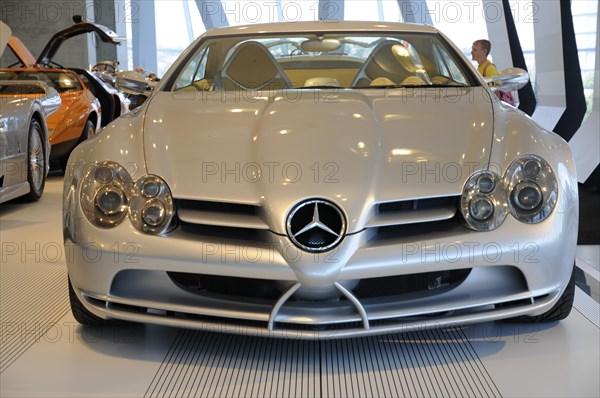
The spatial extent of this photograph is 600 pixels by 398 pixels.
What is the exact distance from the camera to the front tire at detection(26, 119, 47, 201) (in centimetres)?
523

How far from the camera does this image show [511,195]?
2186 millimetres

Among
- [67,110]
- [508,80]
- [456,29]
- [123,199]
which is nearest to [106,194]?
[123,199]

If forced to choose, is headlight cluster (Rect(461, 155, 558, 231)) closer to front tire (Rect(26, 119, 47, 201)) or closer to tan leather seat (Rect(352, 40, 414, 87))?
tan leather seat (Rect(352, 40, 414, 87))

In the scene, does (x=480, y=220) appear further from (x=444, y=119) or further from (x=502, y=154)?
(x=444, y=119)

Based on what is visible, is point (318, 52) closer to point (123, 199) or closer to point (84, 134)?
point (123, 199)

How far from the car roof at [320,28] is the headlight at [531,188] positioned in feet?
4.19

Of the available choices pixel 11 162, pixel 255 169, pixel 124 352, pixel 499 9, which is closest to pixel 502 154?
pixel 255 169

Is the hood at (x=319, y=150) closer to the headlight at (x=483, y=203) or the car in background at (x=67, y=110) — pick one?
the headlight at (x=483, y=203)

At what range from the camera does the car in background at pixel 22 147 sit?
475cm

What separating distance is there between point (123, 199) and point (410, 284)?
0.87 metres

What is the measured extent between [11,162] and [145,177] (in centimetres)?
296

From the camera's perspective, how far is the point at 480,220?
2139 mm

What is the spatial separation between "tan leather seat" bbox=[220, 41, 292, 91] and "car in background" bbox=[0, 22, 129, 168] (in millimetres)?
3964

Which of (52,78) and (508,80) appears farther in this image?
(52,78)
